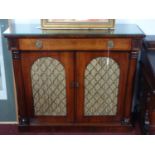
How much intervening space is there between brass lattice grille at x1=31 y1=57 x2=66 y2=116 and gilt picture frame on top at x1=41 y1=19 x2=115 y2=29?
0.23 meters

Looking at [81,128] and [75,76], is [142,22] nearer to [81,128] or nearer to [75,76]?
[75,76]

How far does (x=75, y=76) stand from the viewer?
1703mm

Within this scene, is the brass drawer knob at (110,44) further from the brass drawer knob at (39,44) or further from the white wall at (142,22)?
the brass drawer knob at (39,44)

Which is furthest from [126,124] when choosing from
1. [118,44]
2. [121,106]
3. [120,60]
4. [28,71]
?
[28,71]

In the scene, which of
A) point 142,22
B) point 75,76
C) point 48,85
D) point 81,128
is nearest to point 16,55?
point 48,85

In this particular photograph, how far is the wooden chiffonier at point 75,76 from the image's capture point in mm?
1569

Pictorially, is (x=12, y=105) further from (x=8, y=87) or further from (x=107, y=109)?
(x=107, y=109)

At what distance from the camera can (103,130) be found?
6.25ft

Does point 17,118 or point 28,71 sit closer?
point 28,71

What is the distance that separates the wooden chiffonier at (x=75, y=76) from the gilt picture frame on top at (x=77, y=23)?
1.8 inches

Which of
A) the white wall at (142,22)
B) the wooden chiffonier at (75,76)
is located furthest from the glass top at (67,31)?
the white wall at (142,22)

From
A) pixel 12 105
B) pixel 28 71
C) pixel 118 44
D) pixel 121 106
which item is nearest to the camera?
pixel 118 44

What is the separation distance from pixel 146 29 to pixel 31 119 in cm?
115

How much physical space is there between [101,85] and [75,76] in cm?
20
